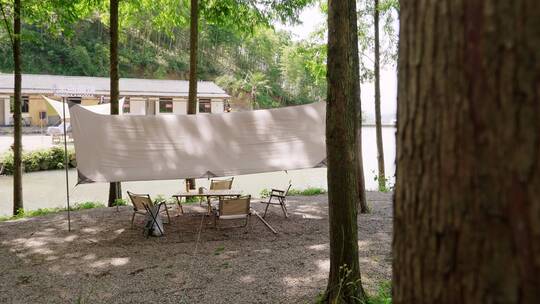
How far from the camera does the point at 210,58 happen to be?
1962 inches

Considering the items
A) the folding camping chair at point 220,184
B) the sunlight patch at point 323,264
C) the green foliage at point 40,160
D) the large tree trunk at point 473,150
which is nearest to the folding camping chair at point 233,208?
the sunlight patch at point 323,264

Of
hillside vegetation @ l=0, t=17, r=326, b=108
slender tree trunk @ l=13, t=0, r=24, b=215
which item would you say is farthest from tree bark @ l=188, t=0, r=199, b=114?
hillside vegetation @ l=0, t=17, r=326, b=108

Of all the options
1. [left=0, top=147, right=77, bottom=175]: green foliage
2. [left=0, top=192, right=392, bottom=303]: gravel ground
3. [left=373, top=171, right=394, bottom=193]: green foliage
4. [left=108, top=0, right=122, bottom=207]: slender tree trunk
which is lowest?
A: [left=0, top=192, right=392, bottom=303]: gravel ground

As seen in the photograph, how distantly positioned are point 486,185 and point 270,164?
Answer: 20.6ft

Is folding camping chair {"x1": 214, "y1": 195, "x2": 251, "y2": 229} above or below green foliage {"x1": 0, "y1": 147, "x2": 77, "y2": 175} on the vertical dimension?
below

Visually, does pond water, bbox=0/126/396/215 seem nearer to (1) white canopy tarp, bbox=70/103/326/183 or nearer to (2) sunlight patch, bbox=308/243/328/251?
(1) white canopy tarp, bbox=70/103/326/183

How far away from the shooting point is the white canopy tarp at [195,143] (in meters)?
6.32

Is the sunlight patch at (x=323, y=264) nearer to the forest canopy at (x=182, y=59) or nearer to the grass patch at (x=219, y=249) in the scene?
the grass patch at (x=219, y=249)

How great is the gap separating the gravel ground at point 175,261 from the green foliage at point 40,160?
8876 millimetres

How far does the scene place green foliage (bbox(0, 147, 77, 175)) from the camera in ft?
49.5

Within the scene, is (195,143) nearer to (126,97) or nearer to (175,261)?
(175,261)

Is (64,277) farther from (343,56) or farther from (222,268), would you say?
(343,56)

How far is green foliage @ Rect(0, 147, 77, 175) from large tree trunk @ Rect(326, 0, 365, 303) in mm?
13610

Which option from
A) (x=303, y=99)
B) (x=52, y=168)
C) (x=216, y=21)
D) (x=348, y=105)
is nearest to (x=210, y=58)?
(x=303, y=99)
